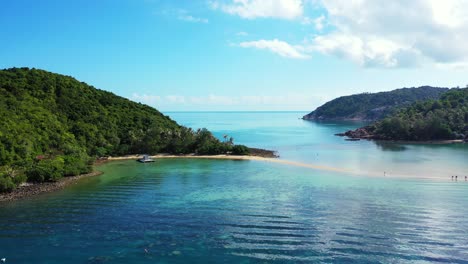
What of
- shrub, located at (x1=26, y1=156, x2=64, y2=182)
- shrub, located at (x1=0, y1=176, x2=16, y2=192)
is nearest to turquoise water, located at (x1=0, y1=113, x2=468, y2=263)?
shrub, located at (x1=26, y1=156, x2=64, y2=182)

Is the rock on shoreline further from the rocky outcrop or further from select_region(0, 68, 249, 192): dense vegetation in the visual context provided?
the rocky outcrop

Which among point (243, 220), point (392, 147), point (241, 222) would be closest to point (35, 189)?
point (243, 220)

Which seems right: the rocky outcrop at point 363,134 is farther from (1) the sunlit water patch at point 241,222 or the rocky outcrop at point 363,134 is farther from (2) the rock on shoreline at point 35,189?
(2) the rock on shoreline at point 35,189

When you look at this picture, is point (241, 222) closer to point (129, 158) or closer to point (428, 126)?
point (129, 158)

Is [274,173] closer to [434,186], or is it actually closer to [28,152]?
[434,186]

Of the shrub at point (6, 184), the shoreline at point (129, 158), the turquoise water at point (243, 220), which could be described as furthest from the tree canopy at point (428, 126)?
the shrub at point (6, 184)
